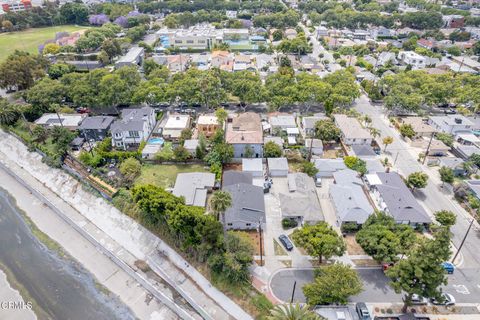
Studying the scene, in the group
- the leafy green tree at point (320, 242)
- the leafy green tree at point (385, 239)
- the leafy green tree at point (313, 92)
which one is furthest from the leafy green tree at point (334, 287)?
the leafy green tree at point (313, 92)

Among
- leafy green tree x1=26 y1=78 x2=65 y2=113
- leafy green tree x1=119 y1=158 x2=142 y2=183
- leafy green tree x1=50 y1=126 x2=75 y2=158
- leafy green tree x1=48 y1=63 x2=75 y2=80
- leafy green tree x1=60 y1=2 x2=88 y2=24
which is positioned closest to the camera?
leafy green tree x1=119 y1=158 x2=142 y2=183

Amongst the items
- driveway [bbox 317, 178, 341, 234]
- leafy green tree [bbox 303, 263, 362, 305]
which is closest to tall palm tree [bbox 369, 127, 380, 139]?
driveway [bbox 317, 178, 341, 234]

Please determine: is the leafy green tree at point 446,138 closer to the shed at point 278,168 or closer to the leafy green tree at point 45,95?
the shed at point 278,168

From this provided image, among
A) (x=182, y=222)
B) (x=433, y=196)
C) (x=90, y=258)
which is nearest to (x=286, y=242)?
(x=182, y=222)

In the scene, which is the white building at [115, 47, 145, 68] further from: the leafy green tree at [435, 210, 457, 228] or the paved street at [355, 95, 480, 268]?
the leafy green tree at [435, 210, 457, 228]

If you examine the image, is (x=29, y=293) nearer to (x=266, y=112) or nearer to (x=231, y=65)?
(x=266, y=112)

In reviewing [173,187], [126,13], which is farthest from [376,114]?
[126,13]
